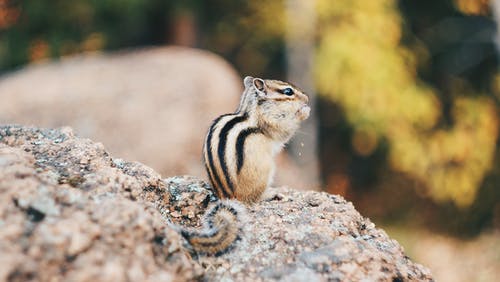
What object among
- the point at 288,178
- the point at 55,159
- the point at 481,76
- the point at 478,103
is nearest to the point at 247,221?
the point at 55,159

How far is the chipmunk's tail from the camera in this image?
8.94ft

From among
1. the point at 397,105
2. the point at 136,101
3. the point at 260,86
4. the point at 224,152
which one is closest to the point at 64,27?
the point at 136,101

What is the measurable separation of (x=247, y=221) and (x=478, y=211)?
10.5 m

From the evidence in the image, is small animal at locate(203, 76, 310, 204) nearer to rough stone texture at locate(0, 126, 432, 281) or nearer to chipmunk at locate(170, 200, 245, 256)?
rough stone texture at locate(0, 126, 432, 281)

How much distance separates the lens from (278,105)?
442 cm

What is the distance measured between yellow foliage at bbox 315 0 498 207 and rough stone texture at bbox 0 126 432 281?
9015 millimetres

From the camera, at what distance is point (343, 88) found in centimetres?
1280

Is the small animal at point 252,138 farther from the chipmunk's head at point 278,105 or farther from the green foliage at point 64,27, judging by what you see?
the green foliage at point 64,27

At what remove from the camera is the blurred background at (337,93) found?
419 inches

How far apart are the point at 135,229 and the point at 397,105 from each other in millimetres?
10369

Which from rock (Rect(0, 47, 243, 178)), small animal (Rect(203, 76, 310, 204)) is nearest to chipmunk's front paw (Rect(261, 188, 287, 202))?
small animal (Rect(203, 76, 310, 204))

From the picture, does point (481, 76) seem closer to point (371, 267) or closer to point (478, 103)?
point (478, 103)

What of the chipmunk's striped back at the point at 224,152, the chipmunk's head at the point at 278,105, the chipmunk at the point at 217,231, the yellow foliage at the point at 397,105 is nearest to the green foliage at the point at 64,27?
the yellow foliage at the point at 397,105

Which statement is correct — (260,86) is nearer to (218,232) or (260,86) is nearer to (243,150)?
(243,150)
